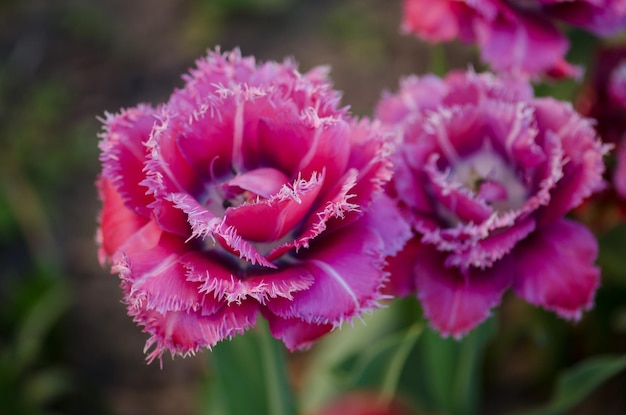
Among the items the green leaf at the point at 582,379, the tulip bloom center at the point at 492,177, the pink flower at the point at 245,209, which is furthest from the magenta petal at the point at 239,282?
the green leaf at the point at 582,379

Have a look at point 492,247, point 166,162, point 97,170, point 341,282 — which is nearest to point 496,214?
point 492,247

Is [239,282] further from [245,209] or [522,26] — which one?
[522,26]

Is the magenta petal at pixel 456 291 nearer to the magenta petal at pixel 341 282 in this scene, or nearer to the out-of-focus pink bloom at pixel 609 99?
the magenta petal at pixel 341 282

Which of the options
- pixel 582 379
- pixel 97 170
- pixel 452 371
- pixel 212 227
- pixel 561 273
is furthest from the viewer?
pixel 97 170

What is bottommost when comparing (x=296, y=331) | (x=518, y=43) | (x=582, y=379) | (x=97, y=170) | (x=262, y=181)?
(x=582, y=379)

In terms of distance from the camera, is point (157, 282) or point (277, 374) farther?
point (277, 374)

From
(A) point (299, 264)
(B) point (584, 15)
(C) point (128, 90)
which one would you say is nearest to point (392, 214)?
(A) point (299, 264)

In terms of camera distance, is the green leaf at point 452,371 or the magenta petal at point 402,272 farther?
the green leaf at point 452,371
